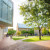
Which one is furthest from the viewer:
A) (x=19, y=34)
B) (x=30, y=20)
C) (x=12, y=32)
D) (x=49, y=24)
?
(x=12, y=32)

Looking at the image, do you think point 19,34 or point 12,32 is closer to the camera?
point 19,34

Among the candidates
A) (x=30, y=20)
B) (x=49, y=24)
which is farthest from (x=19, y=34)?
(x=49, y=24)

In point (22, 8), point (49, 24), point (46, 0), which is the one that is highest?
point (22, 8)

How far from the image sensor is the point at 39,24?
14.5 meters

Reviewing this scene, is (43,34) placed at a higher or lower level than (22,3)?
lower

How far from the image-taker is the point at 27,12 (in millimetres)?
14148

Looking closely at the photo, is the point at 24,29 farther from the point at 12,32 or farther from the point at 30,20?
the point at 30,20

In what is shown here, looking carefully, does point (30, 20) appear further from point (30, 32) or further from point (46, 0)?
point (46, 0)

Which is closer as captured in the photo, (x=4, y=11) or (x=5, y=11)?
(x=4, y=11)

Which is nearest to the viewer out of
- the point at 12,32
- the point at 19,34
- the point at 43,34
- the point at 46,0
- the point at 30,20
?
the point at 46,0

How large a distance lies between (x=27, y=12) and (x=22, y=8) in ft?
2.93

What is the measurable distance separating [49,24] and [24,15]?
3653 millimetres

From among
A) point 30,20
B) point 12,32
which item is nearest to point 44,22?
point 30,20

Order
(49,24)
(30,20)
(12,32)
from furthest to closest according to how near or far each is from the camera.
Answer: (12,32) < (30,20) < (49,24)
